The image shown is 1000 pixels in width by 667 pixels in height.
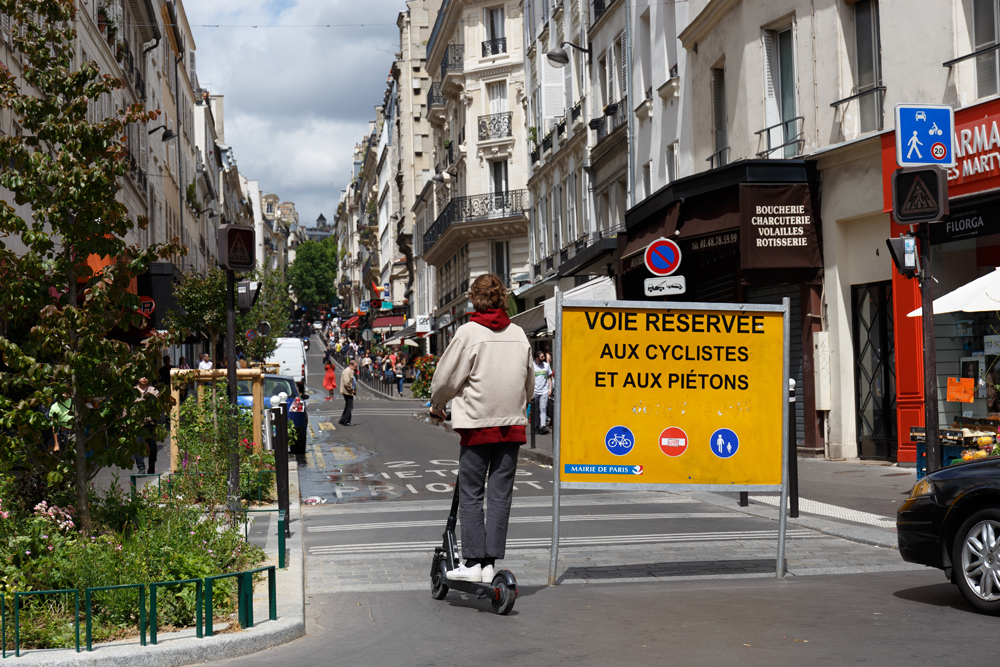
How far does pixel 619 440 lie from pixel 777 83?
12654mm

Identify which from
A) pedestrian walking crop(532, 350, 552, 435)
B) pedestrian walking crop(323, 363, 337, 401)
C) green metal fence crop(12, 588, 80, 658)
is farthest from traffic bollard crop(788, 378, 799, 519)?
pedestrian walking crop(323, 363, 337, 401)

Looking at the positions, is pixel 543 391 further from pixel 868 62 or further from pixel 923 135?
pixel 923 135

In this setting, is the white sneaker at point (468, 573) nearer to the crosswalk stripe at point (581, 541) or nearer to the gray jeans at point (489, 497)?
the gray jeans at point (489, 497)

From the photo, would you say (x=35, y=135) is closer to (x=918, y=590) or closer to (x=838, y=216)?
(x=918, y=590)

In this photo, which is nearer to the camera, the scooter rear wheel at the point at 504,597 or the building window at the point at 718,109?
the scooter rear wheel at the point at 504,597

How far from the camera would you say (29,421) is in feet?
21.9

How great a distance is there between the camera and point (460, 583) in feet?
22.1

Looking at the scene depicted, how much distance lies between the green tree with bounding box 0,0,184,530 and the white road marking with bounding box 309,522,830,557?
2.58 metres

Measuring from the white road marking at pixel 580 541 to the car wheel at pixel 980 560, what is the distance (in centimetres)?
299

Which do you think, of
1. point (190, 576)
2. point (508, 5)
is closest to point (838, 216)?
point (190, 576)

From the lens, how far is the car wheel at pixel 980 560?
6324mm

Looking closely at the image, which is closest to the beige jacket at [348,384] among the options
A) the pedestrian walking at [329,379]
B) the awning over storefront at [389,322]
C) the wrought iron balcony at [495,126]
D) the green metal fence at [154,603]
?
the pedestrian walking at [329,379]

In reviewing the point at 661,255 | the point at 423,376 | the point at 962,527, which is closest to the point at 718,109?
the point at 661,255

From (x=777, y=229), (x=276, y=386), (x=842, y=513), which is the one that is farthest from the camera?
(x=276, y=386)
